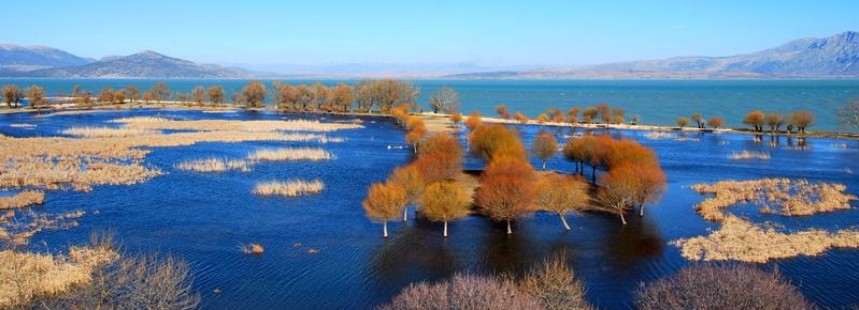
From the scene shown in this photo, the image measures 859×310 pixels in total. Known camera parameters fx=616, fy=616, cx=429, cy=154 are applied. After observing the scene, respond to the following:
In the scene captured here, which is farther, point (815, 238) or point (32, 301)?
point (815, 238)

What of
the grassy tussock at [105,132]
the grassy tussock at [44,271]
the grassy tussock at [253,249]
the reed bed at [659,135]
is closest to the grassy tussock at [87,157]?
the grassy tussock at [105,132]

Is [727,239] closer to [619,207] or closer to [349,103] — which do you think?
[619,207]

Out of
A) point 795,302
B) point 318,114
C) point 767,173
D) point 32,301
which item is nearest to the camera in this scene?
point 795,302

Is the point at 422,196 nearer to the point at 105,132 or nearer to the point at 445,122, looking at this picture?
the point at 105,132

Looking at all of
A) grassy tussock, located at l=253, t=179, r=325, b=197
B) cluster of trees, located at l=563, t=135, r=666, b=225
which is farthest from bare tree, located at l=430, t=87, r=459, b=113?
grassy tussock, located at l=253, t=179, r=325, b=197

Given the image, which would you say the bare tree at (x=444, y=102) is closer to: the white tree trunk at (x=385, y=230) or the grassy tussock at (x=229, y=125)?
the grassy tussock at (x=229, y=125)

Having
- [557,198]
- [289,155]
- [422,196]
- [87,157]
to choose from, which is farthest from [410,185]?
[87,157]

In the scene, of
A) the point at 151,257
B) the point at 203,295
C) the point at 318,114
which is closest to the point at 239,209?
the point at 151,257
